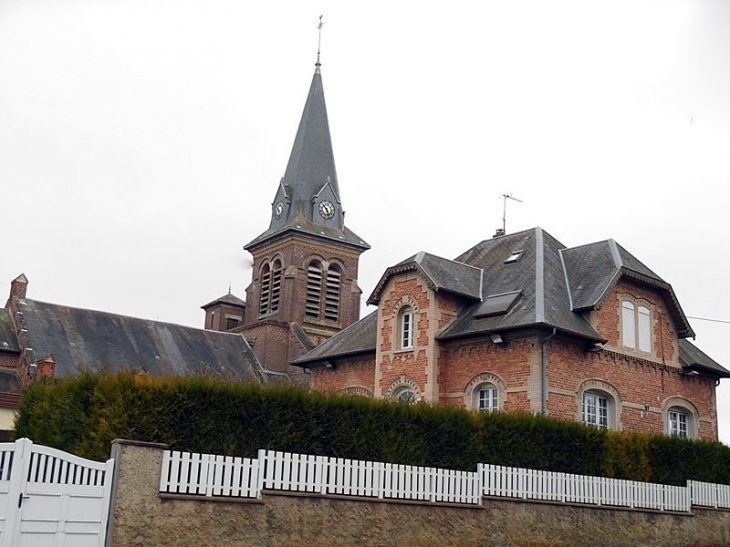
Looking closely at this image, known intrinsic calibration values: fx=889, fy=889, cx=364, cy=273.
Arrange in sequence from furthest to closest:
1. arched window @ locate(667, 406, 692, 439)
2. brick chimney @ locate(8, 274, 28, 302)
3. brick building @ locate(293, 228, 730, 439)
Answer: brick chimney @ locate(8, 274, 28, 302) → arched window @ locate(667, 406, 692, 439) → brick building @ locate(293, 228, 730, 439)

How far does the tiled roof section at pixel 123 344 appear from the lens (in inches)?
1517

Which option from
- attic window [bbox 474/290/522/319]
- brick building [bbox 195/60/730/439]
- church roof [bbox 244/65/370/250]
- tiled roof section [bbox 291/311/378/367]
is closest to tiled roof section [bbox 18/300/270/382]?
tiled roof section [bbox 291/311/378/367]

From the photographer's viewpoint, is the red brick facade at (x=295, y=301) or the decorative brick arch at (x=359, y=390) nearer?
the decorative brick arch at (x=359, y=390)

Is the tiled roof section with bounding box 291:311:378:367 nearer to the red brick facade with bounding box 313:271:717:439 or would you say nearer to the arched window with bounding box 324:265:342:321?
the red brick facade with bounding box 313:271:717:439

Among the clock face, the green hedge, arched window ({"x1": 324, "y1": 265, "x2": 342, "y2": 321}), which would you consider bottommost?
the green hedge

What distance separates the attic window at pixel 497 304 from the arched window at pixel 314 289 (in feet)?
76.8

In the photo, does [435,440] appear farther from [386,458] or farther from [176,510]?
[176,510]

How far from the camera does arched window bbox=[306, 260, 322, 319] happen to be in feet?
161

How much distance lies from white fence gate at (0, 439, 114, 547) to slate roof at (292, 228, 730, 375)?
548 inches

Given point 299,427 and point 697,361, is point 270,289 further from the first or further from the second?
point 299,427

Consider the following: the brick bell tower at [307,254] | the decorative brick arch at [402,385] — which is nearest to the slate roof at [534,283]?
the decorative brick arch at [402,385]

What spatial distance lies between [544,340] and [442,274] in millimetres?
4313

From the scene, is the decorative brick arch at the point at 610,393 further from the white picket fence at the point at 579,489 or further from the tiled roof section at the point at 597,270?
the white picket fence at the point at 579,489

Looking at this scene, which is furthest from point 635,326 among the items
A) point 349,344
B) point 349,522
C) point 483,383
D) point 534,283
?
point 349,522
